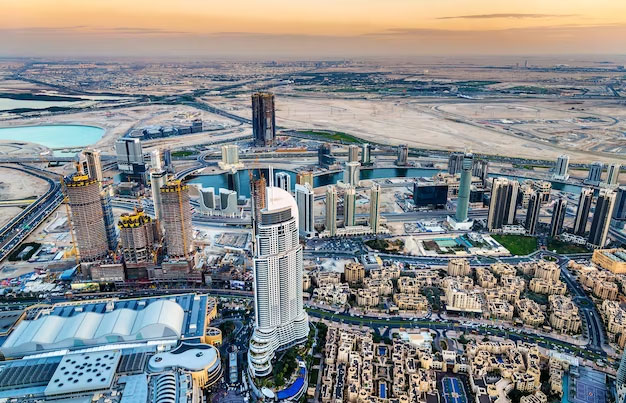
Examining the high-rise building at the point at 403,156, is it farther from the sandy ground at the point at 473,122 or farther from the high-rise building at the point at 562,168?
the high-rise building at the point at 562,168

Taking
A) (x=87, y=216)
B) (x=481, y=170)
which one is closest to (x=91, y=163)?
(x=87, y=216)

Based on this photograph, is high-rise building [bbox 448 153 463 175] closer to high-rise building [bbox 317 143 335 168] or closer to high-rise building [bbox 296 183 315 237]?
high-rise building [bbox 317 143 335 168]

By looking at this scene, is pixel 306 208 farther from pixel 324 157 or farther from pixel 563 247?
pixel 563 247

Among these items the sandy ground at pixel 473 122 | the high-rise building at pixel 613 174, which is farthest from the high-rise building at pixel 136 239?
the sandy ground at pixel 473 122

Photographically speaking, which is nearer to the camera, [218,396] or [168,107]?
[218,396]

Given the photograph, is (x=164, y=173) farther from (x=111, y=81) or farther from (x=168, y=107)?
(x=111, y=81)

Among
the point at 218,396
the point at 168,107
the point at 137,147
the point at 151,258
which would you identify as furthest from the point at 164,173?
the point at 168,107

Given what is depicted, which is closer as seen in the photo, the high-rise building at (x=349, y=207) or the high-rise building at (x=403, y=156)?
the high-rise building at (x=349, y=207)
